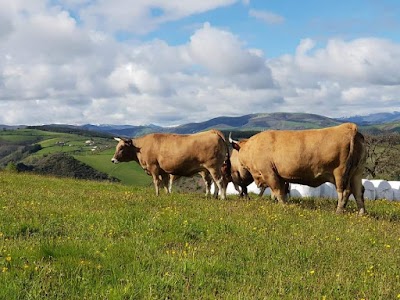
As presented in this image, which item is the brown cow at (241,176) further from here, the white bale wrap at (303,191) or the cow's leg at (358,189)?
the white bale wrap at (303,191)

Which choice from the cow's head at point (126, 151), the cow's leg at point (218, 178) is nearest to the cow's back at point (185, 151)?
the cow's leg at point (218, 178)

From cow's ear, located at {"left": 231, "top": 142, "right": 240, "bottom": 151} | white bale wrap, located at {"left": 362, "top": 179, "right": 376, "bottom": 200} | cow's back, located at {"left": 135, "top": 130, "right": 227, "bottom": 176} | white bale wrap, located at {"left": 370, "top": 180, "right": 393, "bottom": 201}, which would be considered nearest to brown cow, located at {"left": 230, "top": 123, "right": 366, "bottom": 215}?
cow's back, located at {"left": 135, "top": 130, "right": 227, "bottom": 176}

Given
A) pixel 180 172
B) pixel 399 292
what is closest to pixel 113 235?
pixel 399 292

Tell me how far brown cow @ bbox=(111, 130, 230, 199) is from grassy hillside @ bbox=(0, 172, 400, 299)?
21.8 feet

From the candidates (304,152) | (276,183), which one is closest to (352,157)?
(304,152)

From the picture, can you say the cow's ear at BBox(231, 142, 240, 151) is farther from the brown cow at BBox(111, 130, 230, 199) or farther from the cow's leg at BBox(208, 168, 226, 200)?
the cow's leg at BBox(208, 168, 226, 200)

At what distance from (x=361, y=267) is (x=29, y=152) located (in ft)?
657

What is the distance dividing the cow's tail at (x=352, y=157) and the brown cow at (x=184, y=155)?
20.0 ft

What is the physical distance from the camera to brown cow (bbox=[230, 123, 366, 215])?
14070mm

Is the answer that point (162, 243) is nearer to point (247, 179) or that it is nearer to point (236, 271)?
point (236, 271)

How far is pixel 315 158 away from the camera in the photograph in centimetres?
1446

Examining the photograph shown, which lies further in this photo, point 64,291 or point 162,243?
point 162,243

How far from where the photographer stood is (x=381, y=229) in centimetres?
1103

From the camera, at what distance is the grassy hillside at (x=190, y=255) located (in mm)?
5906
